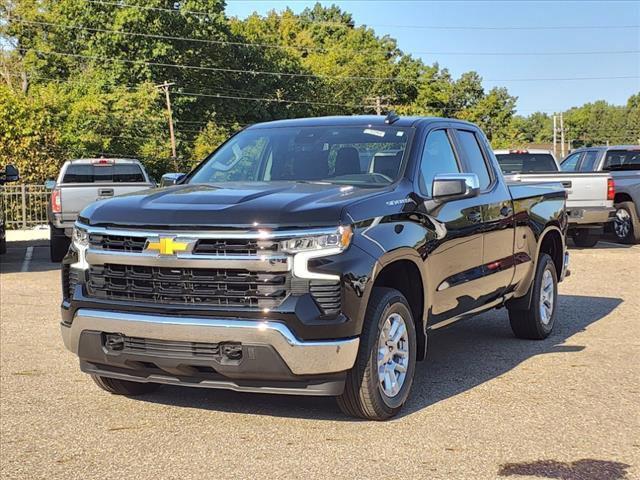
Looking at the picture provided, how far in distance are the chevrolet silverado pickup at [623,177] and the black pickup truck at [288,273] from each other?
12.1 meters

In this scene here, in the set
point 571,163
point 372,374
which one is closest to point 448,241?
point 372,374

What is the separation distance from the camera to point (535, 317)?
7.67 meters

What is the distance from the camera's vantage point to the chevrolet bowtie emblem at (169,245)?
15.5ft

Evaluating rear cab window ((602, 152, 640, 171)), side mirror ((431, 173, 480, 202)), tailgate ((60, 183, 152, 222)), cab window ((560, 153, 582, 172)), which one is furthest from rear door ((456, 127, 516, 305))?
cab window ((560, 153, 582, 172))

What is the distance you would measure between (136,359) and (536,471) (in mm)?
2284

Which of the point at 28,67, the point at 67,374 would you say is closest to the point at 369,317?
the point at 67,374

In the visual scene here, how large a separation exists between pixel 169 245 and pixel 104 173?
1214 centimetres

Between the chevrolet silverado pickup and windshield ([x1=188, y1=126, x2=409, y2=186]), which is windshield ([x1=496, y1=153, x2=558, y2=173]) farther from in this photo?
windshield ([x1=188, y1=126, x2=409, y2=186])

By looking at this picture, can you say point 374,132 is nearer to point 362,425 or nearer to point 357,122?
point 357,122

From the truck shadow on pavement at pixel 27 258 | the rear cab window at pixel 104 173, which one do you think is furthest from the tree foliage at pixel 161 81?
the rear cab window at pixel 104 173

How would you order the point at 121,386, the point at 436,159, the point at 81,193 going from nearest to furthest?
the point at 121,386 → the point at 436,159 → the point at 81,193

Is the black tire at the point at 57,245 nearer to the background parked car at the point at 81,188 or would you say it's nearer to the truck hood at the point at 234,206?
the background parked car at the point at 81,188

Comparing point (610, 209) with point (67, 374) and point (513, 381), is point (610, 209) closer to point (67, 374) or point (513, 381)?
point (513, 381)

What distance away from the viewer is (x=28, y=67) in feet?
185
